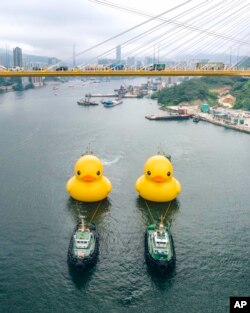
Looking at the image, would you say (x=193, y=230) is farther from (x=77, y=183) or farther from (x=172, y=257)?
(x=77, y=183)

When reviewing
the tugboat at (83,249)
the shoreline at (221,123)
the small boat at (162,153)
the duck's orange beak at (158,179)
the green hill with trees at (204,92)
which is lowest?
the tugboat at (83,249)

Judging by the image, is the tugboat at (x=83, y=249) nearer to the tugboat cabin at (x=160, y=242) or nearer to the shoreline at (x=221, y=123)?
the tugboat cabin at (x=160, y=242)

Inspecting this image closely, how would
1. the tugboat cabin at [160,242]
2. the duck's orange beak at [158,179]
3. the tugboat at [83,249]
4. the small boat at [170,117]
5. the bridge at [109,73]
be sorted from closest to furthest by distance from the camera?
the tugboat at [83,249]
the tugboat cabin at [160,242]
the duck's orange beak at [158,179]
the bridge at [109,73]
the small boat at [170,117]

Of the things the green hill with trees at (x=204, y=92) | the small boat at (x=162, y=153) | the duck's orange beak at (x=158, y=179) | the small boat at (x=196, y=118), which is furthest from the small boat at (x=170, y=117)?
the duck's orange beak at (x=158, y=179)

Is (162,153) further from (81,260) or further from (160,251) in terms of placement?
(81,260)

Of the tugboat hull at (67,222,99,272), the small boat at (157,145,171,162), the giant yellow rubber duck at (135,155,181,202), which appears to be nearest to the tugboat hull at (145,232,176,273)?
the tugboat hull at (67,222,99,272)

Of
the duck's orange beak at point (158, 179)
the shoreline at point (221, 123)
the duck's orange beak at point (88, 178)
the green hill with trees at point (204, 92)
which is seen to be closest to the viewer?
the duck's orange beak at point (88, 178)

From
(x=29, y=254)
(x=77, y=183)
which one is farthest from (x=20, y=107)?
(x=29, y=254)

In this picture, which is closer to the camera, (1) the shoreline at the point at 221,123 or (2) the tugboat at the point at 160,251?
(2) the tugboat at the point at 160,251
